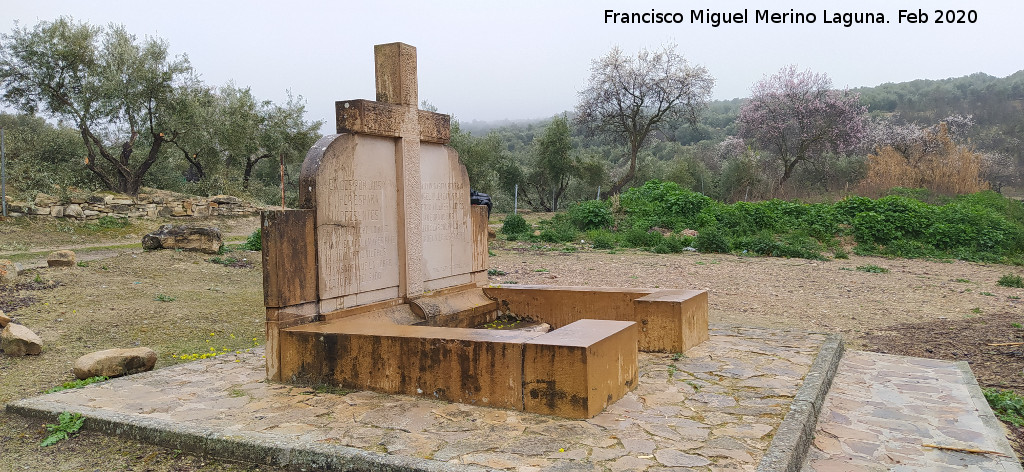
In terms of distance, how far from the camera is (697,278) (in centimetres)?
1149

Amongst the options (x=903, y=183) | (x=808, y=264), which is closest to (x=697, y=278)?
(x=808, y=264)

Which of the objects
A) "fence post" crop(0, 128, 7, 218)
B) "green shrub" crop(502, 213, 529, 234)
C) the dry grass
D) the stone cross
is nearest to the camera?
the stone cross

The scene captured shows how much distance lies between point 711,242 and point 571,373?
1271cm

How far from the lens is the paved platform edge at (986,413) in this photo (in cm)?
364

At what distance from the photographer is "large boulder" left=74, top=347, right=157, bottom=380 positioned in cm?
494

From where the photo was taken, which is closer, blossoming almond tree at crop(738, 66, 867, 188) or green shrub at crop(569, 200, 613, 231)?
green shrub at crop(569, 200, 613, 231)

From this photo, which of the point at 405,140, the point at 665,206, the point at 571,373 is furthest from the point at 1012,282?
the point at 405,140

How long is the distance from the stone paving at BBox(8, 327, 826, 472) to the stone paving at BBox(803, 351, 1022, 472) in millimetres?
328

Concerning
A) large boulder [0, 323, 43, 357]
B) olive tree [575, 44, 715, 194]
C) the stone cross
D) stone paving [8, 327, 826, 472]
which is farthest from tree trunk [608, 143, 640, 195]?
large boulder [0, 323, 43, 357]

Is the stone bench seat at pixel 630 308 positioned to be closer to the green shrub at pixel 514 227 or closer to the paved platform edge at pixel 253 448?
the paved platform edge at pixel 253 448

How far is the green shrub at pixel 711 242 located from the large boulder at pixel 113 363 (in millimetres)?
12806

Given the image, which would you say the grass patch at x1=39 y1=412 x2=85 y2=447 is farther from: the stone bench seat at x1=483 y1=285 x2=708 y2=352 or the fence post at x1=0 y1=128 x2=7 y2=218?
the fence post at x1=0 y1=128 x2=7 y2=218

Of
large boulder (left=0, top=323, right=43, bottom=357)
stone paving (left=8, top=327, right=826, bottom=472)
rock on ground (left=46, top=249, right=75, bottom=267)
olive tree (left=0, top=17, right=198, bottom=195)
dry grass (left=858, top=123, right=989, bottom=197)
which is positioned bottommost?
stone paving (left=8, top=327, right=826, bottom=472)

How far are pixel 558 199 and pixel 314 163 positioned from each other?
24.7m
